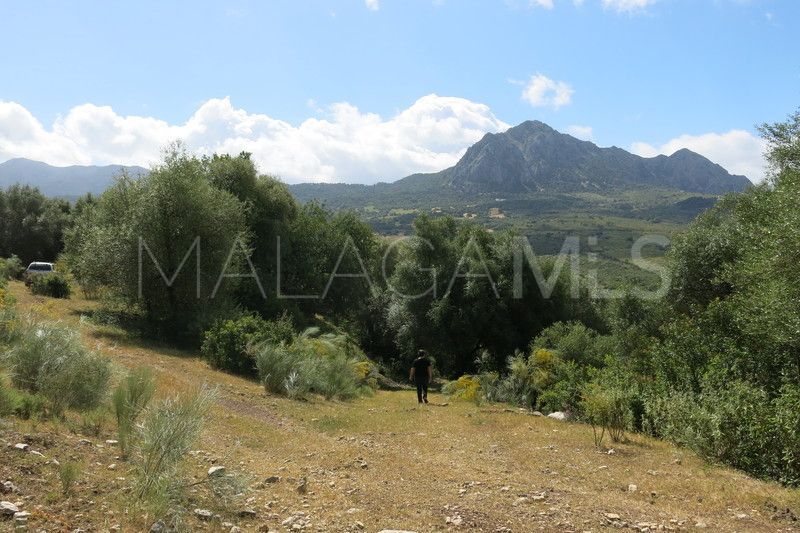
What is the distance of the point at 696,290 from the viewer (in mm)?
21656

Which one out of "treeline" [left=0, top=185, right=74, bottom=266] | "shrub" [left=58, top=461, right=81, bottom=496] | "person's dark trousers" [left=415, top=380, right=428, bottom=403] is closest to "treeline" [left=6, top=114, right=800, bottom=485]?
"person's dark trousers" [left=415, top=380, right=428, bottom=403]

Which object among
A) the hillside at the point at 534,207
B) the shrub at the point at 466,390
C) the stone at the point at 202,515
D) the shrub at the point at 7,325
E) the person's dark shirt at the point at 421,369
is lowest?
the shrub at the point at 466,390

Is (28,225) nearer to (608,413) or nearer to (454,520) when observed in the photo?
(608,413)

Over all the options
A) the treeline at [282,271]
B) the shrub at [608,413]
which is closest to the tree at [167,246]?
the treeline at [282,271]

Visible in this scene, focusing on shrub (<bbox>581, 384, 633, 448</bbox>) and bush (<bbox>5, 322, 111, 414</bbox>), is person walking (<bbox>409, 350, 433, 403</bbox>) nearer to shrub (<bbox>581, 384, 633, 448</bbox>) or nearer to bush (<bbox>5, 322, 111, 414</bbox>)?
shrub (<bbox>581, 384, 633, 448</bbox>)

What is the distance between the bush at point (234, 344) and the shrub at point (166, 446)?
468 inches

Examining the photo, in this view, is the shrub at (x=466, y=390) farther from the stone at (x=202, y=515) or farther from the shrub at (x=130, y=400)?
the stone at (x=202, y=515)

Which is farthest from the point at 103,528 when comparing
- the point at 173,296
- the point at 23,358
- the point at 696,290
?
the point at 696,290

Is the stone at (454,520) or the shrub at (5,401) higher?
the shrub at (5,401)

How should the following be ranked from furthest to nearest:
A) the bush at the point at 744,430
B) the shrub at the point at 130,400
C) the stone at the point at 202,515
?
the bush at the point at 744,430 → the shrub at the point at 130,400 → the stone at the point at 202,515

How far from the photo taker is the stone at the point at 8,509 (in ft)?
14.7

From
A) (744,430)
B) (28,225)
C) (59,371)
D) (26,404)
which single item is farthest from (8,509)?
(28,225)

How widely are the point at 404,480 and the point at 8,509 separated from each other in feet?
15.4

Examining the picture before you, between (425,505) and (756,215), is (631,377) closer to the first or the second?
(756,215)
